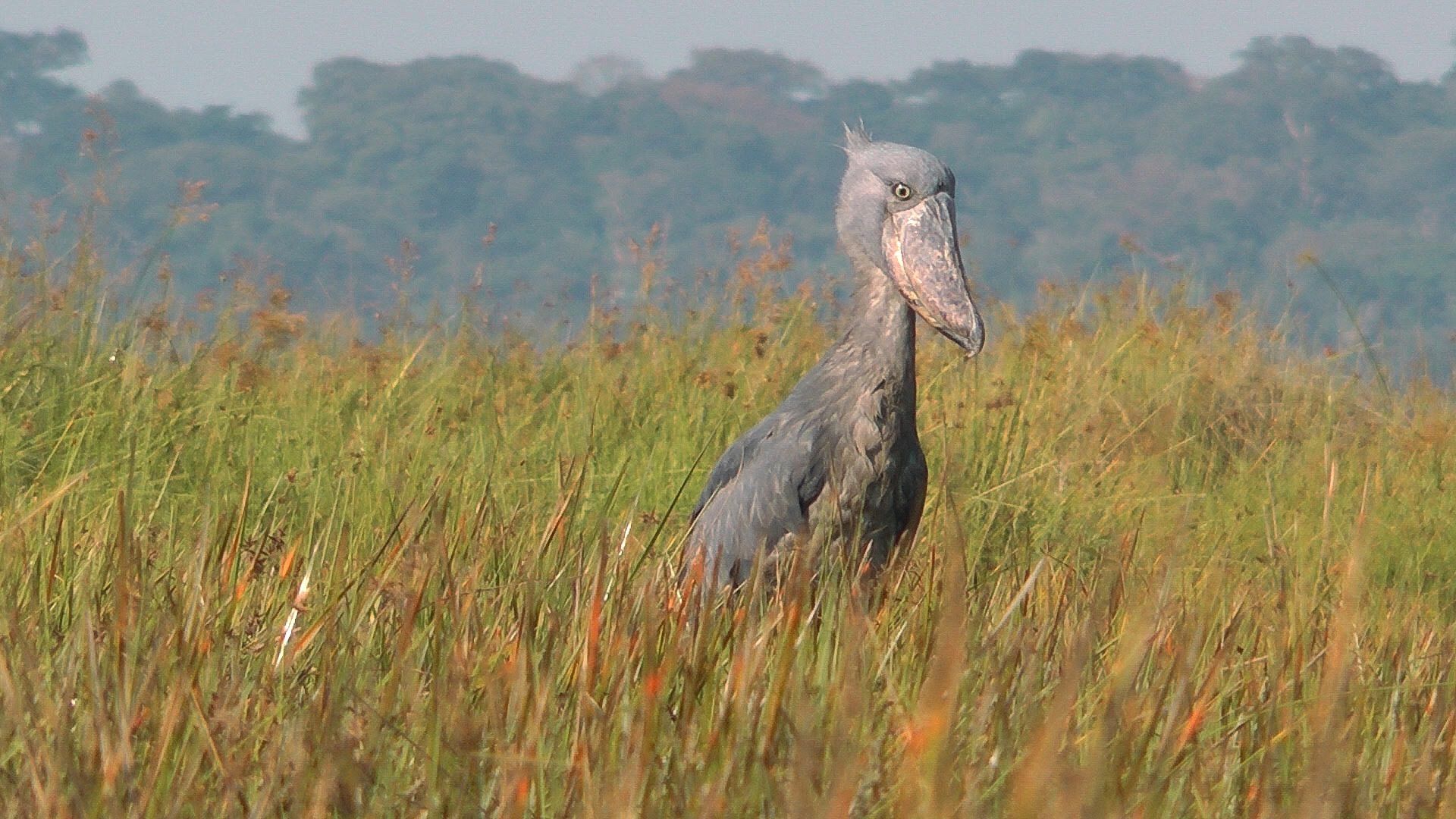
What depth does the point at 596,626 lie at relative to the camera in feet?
7.00

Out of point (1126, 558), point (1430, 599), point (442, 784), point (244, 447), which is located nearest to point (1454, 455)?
point (1430, 599)

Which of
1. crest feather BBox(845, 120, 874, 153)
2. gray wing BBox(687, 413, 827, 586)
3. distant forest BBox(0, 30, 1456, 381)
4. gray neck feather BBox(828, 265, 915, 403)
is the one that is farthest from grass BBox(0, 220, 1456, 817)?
distant forest BBox(0, 30, 1456, 381)

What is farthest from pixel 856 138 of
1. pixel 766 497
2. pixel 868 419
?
pixel 766 497

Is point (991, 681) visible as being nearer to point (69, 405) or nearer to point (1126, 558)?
point (1126, 558)

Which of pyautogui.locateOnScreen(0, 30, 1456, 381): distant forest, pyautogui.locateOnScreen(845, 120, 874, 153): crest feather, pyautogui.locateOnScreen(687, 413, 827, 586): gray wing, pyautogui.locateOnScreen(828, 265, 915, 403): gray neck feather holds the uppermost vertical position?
pyautogui.locateOnScreen(845, 120, 874, 153): crest feather

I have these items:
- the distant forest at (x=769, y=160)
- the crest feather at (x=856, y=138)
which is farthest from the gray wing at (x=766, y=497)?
the distant forest at (x=769, y=160)

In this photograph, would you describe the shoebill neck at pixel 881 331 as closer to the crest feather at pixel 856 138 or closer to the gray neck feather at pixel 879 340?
the gray neck feather at pixel 879 340

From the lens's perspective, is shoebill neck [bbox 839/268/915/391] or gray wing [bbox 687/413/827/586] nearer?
gray wing [bbox 687/413/827/586]

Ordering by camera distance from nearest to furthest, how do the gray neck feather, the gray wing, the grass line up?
the grass, the gray wing, the gray neck feather

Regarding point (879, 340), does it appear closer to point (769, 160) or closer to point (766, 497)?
point (766, 497)

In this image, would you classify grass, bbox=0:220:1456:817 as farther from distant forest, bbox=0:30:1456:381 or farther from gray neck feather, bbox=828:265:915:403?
distant forest, bbox=0:30:1456:381

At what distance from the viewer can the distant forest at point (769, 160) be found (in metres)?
94.0

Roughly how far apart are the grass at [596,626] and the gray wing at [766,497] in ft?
0.68

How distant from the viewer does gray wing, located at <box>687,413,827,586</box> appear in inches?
152
